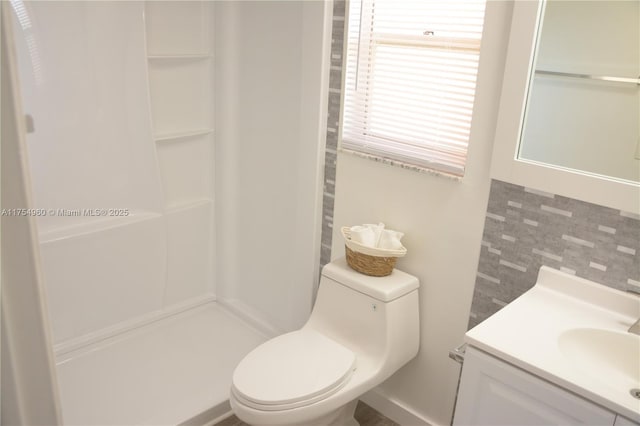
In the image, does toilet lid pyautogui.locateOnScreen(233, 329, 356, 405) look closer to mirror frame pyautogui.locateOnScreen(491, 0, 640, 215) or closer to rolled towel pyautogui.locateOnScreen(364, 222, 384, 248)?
rolled towel pyautogui.locateOnScreen(364, 222, 384, 248)

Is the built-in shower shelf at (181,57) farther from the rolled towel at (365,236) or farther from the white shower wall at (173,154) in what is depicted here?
the rolled towel at (365,236)

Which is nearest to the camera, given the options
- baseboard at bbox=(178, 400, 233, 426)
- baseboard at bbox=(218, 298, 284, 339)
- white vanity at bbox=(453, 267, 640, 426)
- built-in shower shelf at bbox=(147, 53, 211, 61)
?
white vanity at bbox=(453, 267, 640, 426)

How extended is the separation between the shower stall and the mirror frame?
775mm

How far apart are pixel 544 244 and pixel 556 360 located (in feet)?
1.56

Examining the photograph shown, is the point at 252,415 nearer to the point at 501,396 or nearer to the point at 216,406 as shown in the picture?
the point at 216,406

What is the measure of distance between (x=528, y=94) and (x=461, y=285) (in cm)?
71

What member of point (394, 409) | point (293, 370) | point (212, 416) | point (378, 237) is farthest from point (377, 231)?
point (212, 416)

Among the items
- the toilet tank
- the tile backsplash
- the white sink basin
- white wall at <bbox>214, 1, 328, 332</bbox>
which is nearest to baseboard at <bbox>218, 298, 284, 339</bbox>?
white wall at <bbox>214, 1, 328, 332</bbox>

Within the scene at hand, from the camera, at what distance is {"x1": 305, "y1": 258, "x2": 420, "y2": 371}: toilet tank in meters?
1.96

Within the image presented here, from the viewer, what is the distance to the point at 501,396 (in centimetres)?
141

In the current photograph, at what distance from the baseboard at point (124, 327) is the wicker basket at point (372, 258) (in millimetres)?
1255

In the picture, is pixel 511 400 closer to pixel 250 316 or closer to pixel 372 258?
pixel 372 258

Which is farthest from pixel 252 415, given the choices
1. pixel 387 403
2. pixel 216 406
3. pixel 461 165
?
pixel 461 165

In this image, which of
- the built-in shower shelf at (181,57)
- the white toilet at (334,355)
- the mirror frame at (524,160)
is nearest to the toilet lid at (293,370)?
the white toilet at (334,355)
